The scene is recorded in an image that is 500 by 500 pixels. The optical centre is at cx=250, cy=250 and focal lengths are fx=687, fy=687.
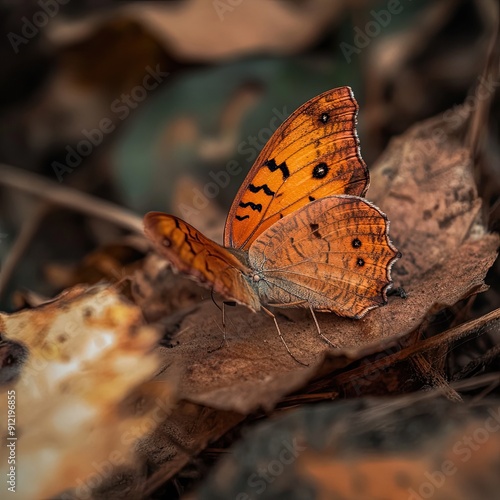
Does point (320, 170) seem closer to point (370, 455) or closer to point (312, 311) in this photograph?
point (312, 311)

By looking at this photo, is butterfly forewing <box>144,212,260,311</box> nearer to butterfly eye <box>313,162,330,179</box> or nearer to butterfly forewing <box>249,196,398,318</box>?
butterfly forewing <box>249,196,398,318</box>

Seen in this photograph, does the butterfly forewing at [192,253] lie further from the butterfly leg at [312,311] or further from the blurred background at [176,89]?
the blurred background at [176,89]

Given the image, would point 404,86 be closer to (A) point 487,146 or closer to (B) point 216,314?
(A) point 487,146

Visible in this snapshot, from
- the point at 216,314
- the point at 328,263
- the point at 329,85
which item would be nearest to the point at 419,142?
the point at 328,263

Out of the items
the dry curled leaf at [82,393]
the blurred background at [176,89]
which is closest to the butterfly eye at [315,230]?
the dry curled leaf at [82,393]

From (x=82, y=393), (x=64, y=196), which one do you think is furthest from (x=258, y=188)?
(x=64, y=196)

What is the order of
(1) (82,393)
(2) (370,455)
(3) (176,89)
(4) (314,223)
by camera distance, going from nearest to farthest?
(2) (370,455) < (1) (82,393) < (4) (314,223) < (3) (176,89)
